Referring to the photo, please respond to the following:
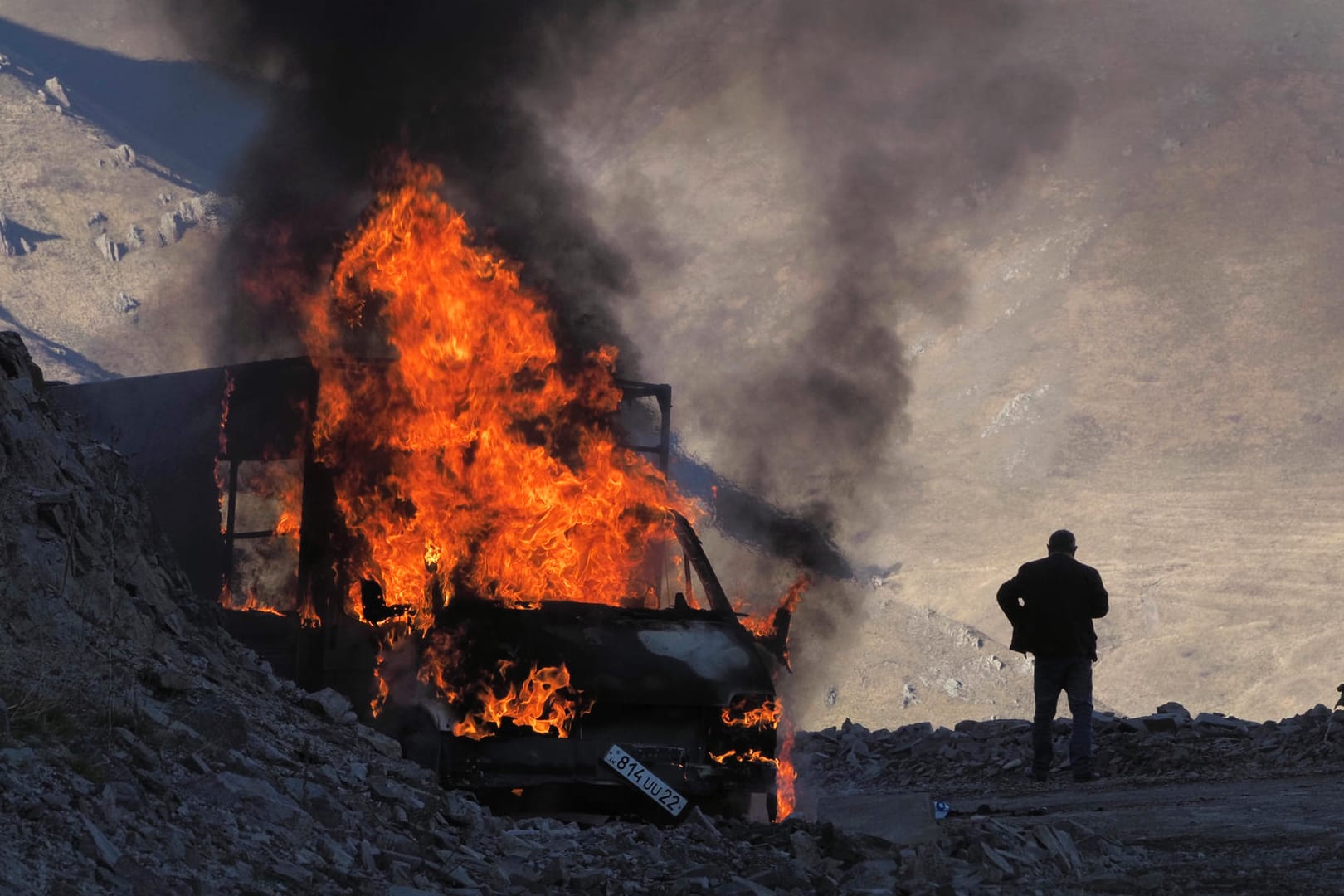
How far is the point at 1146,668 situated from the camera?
41.9 m

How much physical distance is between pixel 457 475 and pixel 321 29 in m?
9.32

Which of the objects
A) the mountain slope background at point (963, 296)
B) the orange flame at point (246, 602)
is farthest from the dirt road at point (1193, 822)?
the mountain slope background at point (963, 296)

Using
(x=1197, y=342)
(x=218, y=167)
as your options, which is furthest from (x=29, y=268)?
(x=1197, y=342)

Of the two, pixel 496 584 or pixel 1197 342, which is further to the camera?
pixel 1197 342

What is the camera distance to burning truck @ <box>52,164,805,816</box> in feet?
25.5

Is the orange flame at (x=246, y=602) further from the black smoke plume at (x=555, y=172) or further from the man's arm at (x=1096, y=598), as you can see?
the man's arm at (x=1096, y=598)

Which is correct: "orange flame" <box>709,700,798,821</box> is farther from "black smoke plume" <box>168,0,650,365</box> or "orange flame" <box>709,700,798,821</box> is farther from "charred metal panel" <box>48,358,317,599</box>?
"black smoke plume" <box>168,0,650,365</box>

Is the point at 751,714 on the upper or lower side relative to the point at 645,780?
upper

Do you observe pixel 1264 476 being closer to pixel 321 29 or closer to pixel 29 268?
pixel 321 29

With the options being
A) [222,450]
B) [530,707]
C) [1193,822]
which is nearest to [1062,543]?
[1193,822]

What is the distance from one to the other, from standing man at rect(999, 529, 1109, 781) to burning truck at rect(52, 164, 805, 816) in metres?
2.32

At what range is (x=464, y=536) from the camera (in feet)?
31.2

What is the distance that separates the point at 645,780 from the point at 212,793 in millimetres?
2594

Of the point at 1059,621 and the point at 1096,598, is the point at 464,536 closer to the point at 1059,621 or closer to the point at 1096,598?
the point at 1059,621
